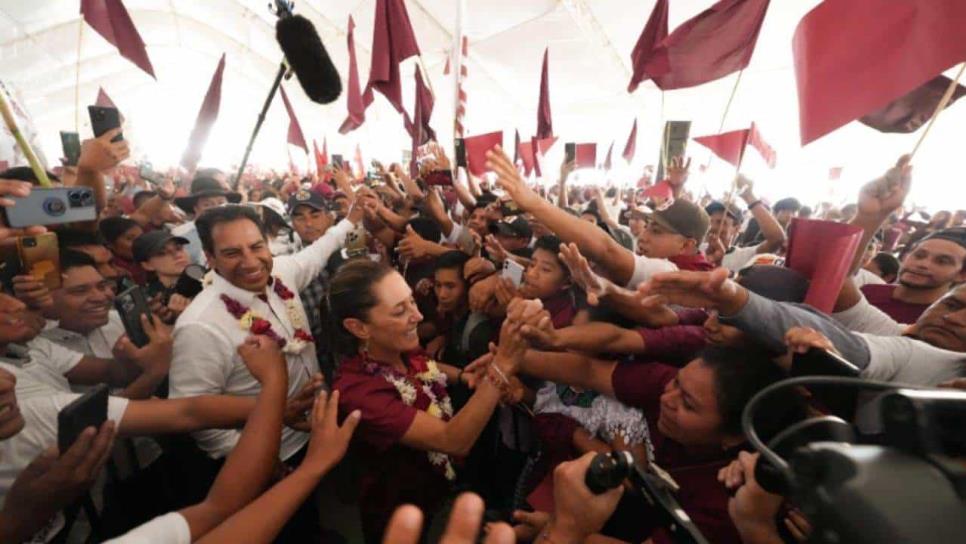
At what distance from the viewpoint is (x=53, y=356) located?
64.1 inches

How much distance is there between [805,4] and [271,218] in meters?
9.45

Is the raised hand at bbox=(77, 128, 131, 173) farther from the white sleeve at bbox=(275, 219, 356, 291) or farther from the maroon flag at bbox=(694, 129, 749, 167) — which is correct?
the maroon flag at bbox=(694, 129, 749, 167)

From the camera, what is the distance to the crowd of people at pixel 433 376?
1.02m

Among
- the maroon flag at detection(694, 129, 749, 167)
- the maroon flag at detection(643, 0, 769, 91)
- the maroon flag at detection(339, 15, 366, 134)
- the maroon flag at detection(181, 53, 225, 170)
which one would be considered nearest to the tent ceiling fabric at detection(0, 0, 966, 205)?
the maroon flag at detection(339, 15, 366, 134)

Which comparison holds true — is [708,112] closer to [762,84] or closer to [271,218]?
[762,84]

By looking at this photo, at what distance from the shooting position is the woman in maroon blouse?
1.35 metres

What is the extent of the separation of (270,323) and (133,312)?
0.50 meters

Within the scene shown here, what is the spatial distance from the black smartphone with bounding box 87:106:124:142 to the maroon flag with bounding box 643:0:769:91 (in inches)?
125

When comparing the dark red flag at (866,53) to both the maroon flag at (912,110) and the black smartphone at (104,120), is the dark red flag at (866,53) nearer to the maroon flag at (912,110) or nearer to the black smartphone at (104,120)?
the maroon flag at (912,110)

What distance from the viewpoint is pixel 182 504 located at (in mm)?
1699

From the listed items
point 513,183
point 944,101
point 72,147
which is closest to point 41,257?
point 513,183

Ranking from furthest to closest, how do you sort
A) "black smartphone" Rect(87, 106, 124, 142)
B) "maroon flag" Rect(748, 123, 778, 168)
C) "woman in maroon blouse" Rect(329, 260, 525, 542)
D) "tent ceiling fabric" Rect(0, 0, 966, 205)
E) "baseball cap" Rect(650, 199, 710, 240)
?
"tent ceiling fabric" Rect(0, 0, 966, 205), "maroon flag" Rect(748, 123, 778, 168), "baseball cap" Rect(650, 199, 710, 240), "black smartphone" Rect(87, 106, 124, 142), "woman in maroon blouse" Rect(329, 260, 525, 542)

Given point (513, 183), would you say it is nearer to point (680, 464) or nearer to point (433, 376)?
point (433, 376)

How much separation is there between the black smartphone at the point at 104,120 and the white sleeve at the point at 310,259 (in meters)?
0.97
